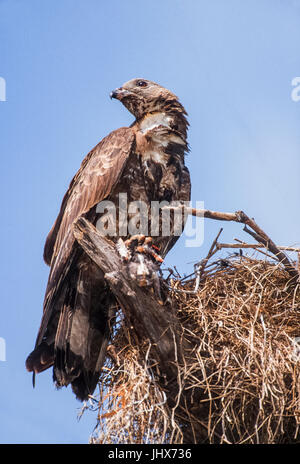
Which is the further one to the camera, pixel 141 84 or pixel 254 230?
pixel 141 84

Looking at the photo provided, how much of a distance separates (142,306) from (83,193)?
59.2 inches

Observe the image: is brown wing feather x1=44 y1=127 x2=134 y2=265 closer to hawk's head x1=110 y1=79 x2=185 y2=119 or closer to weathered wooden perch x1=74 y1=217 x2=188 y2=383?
hawk's head x1=110 y1=79 x2=185 y2=119

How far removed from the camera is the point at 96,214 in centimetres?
516

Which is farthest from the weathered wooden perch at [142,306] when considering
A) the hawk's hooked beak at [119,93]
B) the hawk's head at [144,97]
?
the hawk's hooked beak at [119,93]

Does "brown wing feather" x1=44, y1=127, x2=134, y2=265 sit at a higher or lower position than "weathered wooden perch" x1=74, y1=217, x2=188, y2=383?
higher

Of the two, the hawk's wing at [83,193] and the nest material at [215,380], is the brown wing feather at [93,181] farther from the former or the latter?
the nest material at [215,380]

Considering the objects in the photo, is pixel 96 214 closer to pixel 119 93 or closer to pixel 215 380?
pixel 119 93

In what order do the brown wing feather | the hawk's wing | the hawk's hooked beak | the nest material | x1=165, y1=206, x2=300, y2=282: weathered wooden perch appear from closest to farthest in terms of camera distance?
the nest material
x1=165, y1=206, x2=300, y2=282: weathered wooden perch
the hawk's wing
the brown wing feather
the hawk's hooked beak

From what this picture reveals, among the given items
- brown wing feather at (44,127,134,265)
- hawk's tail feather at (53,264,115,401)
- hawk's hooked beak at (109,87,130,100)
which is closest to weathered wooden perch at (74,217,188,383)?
hawk's tail feather at (53,264,115,401)

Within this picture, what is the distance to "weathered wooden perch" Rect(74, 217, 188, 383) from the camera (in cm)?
399

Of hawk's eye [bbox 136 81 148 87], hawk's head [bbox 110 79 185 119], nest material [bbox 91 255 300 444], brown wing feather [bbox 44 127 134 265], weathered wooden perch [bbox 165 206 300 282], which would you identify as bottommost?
nest material [bbox 91 255 300 444]

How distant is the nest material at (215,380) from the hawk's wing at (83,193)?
2.31 ft

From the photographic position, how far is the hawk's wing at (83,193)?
4859mm

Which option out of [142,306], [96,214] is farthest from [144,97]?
[142,306]
